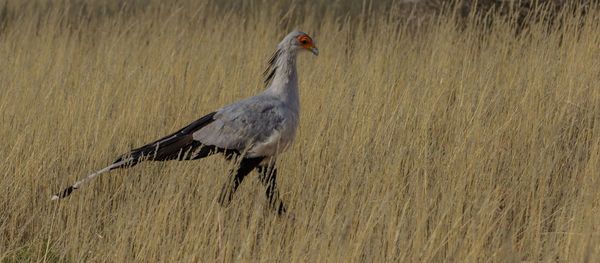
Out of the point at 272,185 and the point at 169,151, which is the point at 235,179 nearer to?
the point at 272,185

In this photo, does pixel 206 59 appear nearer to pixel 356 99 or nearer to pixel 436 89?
pixel 356 99

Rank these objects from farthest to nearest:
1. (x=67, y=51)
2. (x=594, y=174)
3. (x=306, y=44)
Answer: (x=67, y=51), (x=306, y=44), (x=594, y=174)

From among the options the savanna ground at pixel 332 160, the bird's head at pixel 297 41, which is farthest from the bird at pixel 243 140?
the bird's head at pixel 297 41

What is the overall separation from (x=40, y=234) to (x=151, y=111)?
1.74 meters

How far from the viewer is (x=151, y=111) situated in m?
5.14

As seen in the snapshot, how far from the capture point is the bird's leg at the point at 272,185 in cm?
395

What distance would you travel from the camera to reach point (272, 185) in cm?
405

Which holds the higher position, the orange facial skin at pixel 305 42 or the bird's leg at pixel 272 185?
the orange facial skin at pixel 305 42

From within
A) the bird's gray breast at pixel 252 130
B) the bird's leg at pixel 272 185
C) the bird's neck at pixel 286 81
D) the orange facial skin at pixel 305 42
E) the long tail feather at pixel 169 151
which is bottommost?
the bird's leg at pixel 272 185

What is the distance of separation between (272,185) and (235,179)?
224 millimetres

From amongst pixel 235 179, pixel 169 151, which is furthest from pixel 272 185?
pixel 169 151

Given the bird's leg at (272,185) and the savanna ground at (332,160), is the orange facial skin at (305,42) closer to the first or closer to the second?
the savanna ground at (332,160)

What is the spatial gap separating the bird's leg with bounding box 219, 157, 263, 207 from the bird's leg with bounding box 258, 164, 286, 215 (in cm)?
8

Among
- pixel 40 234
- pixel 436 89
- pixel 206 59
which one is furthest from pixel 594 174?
pixel 206 59
